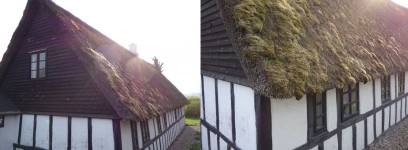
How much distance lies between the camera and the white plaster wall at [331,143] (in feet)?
25.5

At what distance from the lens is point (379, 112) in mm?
11156

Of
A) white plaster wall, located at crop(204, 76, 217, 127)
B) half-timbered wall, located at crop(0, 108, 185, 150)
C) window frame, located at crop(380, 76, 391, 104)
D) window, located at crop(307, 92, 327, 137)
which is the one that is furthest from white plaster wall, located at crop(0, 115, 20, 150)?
window frame, located at crop(380, 76, 391, 104)

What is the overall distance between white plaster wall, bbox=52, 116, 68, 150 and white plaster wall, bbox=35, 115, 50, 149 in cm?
38

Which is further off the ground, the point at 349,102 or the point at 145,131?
the point at 349,102

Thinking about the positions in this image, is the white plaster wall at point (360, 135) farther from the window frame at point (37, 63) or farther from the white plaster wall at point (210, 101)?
the window frame at point (37, 63)

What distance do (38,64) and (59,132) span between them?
2.96m


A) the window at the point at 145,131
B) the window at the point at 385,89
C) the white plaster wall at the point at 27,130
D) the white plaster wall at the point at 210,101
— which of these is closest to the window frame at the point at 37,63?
the white plaster wall at the point at 27,130

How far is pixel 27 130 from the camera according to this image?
1202cm

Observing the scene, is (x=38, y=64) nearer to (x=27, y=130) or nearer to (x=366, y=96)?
(x=27, y=130)

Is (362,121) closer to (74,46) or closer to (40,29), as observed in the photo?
(74,46)

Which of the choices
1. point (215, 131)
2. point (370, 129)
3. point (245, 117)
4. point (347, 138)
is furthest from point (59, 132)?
point (370, 129)

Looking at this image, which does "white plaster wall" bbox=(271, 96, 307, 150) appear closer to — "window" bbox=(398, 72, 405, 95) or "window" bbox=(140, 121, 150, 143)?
"window" bbox=(140, 121, 150, 143)

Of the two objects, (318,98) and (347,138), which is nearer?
(318,98)

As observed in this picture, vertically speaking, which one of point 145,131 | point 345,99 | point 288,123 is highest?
point 345,99
